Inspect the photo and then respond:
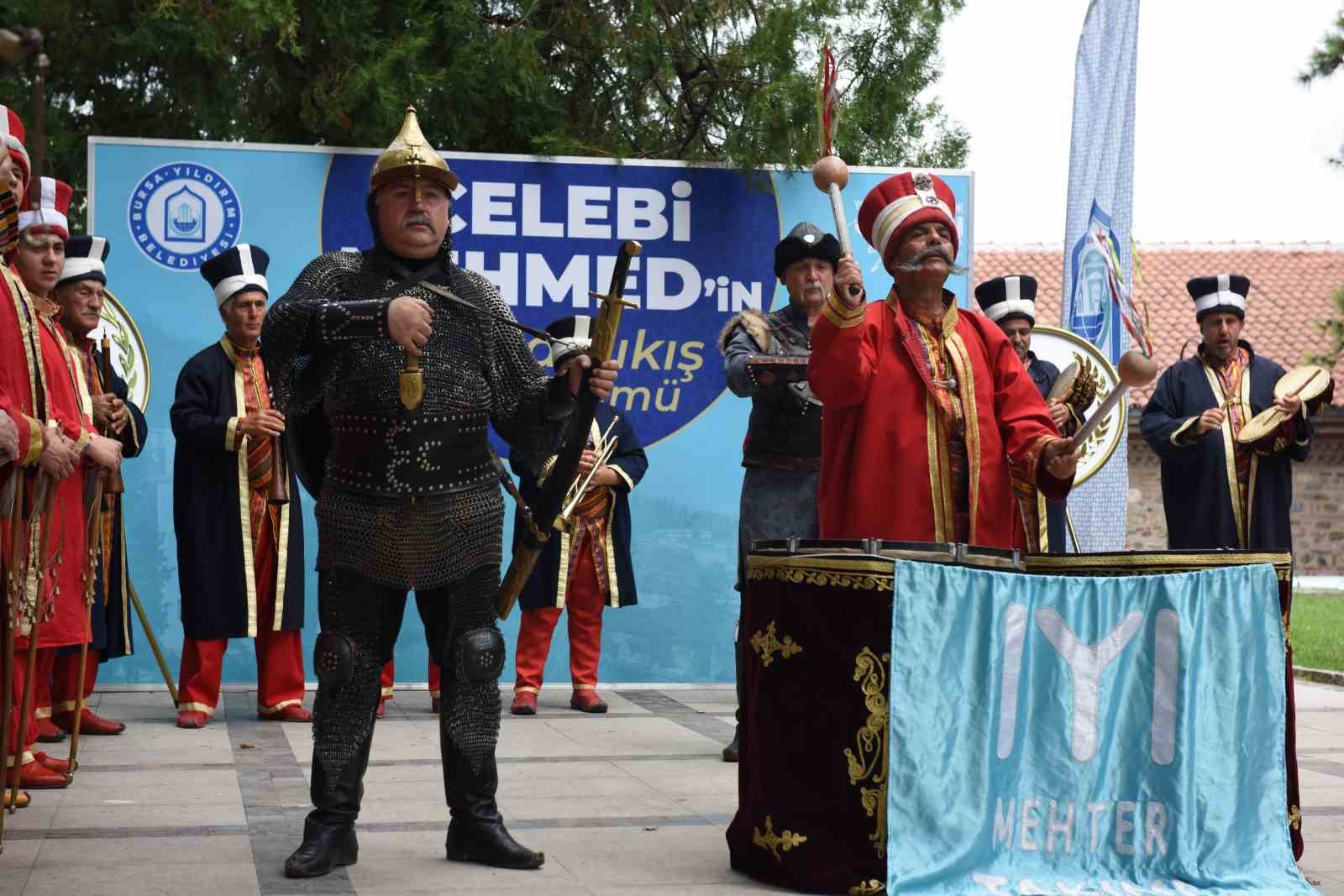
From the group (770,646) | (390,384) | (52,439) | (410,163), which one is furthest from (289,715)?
(770,646)

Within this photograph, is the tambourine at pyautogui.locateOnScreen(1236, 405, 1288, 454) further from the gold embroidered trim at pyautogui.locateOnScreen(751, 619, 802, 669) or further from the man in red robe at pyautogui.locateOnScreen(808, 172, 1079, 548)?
the gold embroidered trim at pyautogui.locateOnScreen(751, 619, 802, 669)

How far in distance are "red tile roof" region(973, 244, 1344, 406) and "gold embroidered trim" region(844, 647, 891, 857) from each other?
2446 centimetres

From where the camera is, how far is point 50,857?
4.62 metres

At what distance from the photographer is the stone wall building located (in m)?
27.5

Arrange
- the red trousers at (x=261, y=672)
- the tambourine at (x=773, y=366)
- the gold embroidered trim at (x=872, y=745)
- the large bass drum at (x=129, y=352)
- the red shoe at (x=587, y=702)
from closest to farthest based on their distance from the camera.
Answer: the gold embroidered trim at (x=872, y=745), the tambourine at (x=773, y=366), the red trousers at (x=261, y=672), the large bass drum at (x=129, y=352), the red shoe at (x=587, y=702)

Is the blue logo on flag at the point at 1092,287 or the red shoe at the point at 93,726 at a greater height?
the blue logo on flag at the point at 1092,287

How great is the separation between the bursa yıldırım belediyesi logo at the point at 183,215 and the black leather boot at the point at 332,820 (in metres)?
4.82

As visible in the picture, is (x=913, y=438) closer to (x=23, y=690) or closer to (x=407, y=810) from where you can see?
(x=407, y=810)

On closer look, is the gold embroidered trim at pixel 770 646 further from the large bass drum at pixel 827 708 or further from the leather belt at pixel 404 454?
the leather belt at pixel 404 454

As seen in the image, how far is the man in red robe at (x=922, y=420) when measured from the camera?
4684 mm

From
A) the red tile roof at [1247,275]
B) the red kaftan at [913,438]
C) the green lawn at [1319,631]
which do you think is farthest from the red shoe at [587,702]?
the red tile roof at [1247,275]

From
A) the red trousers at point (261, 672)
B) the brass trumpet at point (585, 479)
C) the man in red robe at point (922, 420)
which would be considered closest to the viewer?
the man in red robe at point (922, 420)

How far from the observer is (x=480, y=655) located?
15.0 feet

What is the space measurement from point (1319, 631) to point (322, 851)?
12297 mm
